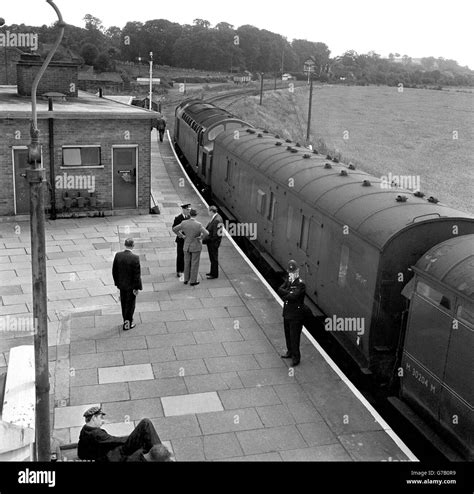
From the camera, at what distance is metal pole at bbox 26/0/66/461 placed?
623 cm

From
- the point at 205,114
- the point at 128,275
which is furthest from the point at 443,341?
the point at 205,114

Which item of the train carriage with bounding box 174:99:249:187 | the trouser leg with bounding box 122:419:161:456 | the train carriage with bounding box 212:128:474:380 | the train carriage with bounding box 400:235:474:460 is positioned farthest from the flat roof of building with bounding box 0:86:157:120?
the trouser leg with bounding box 122:419:161:456

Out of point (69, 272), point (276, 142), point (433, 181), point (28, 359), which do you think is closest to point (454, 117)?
point (433, 181)

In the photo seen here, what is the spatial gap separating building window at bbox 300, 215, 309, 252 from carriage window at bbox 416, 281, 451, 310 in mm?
3698

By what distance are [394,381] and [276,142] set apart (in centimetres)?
919

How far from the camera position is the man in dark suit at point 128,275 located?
1039 cm

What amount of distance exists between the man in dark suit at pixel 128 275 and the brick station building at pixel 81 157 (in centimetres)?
766

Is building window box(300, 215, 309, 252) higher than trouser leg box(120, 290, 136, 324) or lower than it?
higher

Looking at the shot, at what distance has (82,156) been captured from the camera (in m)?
17.8

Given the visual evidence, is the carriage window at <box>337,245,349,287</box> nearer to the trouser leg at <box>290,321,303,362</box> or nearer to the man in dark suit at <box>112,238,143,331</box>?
the trouser leg at <box>290,321,303,362</box>

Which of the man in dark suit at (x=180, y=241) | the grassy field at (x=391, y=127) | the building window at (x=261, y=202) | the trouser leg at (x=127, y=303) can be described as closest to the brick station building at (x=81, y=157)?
the building window at (x=261, y=202)

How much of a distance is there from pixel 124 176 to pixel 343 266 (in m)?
10.2

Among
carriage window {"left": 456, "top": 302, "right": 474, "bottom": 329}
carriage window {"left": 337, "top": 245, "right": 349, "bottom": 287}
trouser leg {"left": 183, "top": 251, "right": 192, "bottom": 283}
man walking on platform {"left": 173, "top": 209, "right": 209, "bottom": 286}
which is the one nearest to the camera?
carriage window {"left": 456, "top": 302, "right": 474, "bottom": 329}

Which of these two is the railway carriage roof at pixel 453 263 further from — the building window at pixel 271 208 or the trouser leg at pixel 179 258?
the trouser leg at pixel 179 258
